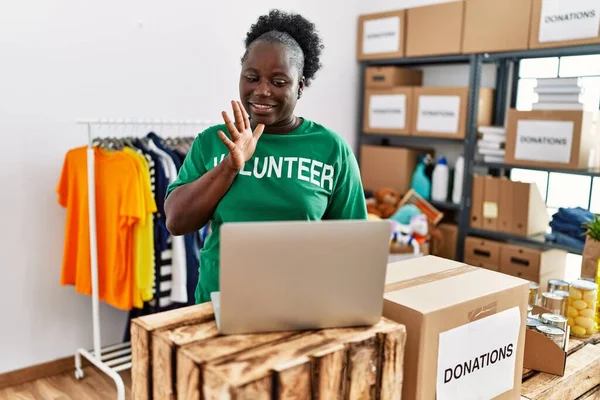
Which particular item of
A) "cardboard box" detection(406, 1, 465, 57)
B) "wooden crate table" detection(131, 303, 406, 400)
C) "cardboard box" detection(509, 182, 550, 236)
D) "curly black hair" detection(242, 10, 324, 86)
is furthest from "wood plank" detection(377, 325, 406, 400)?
"cardboard box" detection(406, 1, 465, 57)

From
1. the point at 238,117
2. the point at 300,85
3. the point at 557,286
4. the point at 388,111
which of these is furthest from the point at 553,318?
the point at 388,111

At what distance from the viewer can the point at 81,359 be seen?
9.15 ft

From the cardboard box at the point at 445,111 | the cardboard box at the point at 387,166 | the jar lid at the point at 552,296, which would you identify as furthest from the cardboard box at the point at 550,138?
the jar lid at the point at 552,296

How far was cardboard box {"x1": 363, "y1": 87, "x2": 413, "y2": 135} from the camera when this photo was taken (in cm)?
355

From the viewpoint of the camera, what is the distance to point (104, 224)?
98.1 inches

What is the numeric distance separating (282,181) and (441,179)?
2559mm

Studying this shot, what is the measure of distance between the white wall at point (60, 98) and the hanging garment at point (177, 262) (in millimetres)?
490

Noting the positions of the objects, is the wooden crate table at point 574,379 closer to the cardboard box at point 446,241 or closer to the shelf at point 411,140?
the cardboard box at point 446,241

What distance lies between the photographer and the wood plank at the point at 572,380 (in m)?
1.26

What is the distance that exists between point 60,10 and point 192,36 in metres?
0.72

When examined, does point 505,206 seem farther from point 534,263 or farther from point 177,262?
point 177,262

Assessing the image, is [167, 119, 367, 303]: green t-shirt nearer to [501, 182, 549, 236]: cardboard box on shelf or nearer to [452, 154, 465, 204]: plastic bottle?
[501, 182, 549, 236]: cardboard box on shelf

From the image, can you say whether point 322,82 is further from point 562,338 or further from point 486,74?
point 562,338

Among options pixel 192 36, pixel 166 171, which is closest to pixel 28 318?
pixel 166 171
